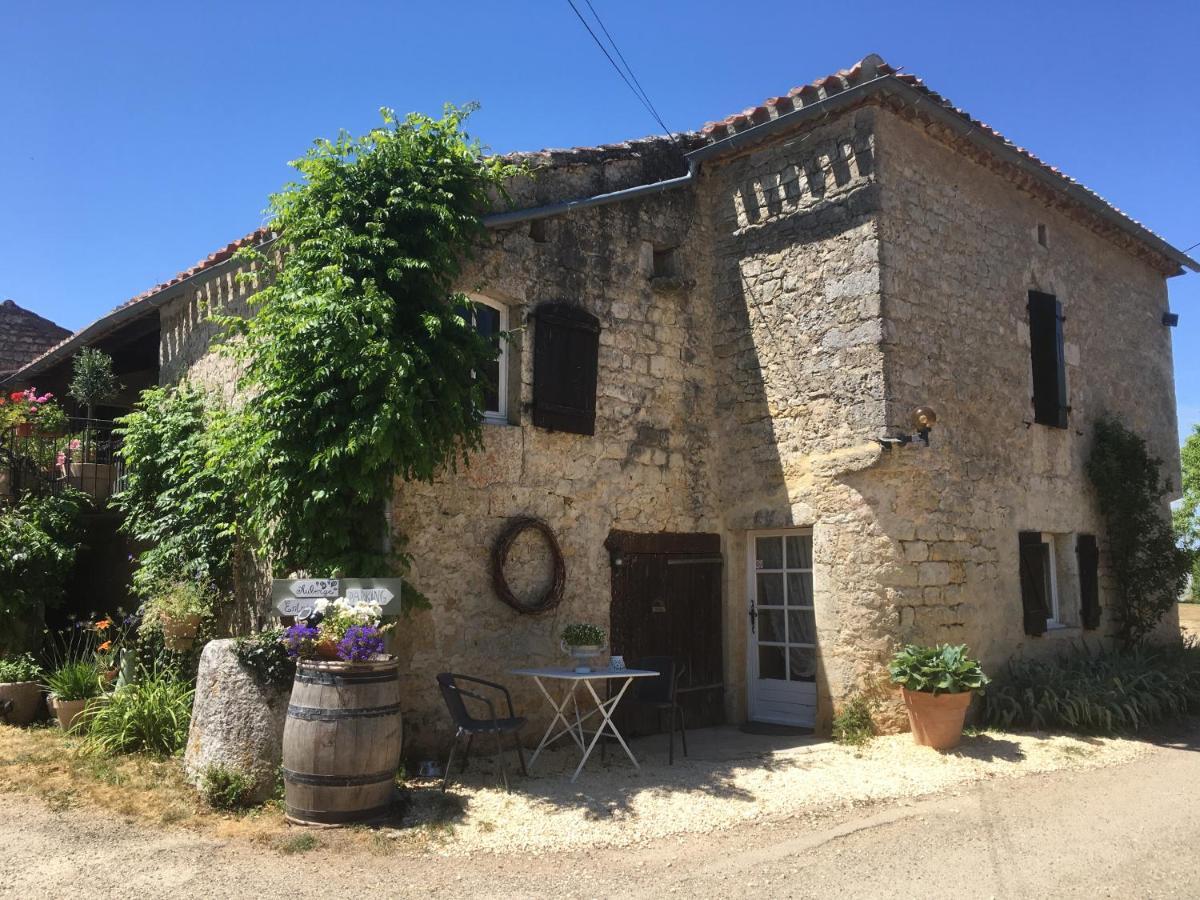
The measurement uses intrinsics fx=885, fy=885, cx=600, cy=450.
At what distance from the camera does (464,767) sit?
6.09 metres

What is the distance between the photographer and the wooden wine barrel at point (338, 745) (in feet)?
16.0

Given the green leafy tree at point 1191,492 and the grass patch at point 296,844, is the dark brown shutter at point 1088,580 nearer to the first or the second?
the grass patch at point 296,844

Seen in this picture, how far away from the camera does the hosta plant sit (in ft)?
21.8

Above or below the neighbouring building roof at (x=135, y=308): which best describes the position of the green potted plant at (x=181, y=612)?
below

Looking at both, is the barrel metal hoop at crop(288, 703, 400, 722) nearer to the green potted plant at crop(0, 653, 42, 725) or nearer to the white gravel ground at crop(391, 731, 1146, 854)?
the white gravel ground at crop(391, 731, 1146, 854)

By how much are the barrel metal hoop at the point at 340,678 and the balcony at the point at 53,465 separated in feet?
17.3

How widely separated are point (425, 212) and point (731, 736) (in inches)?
196

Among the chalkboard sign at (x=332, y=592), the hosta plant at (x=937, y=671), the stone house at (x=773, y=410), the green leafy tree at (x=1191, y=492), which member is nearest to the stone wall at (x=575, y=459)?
the stone house at (x=773, y=410)

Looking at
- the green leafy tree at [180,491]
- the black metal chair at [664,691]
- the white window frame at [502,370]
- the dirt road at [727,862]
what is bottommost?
the dirt road at [727,862]

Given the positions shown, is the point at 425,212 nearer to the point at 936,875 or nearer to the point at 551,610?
the point at 551,610

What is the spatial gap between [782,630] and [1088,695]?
8.33ft

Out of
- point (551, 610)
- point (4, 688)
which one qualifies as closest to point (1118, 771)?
point (551, 610)

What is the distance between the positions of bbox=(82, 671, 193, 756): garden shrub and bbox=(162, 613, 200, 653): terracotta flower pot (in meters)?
0.58

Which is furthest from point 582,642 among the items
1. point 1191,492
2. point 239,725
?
point 1191,492
